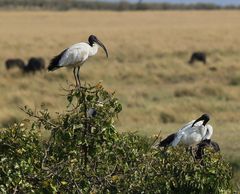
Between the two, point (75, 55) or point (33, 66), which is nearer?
point (75, 55)

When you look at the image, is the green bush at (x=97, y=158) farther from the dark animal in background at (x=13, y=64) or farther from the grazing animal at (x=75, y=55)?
the dark animal in background at (x=13, y=64)

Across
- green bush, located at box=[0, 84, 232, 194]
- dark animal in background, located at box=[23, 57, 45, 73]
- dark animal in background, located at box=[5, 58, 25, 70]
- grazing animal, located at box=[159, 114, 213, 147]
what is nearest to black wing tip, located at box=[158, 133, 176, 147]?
grazing animal, located at box=[159, 114, 213, 147]

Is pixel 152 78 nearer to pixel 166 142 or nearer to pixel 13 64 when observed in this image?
pixel 13 64

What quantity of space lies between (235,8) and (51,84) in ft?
240

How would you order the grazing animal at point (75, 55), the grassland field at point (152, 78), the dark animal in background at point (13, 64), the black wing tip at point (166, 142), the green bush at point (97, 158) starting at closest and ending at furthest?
1. the green bush at point (97, 158)
2. the black wing tip at point (166, 142)
3. the grazing animal at point (75, 55)
4. the grassland field at point (152, 78)
5. the dark animal in background at point (13, 64)

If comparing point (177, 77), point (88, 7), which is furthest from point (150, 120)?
point (88, 7)

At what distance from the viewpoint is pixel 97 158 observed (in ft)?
22.1

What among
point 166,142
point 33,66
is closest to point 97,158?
point 166,142

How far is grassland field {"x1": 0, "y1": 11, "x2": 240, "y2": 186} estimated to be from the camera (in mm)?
18656

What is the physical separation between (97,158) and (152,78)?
2106 cm

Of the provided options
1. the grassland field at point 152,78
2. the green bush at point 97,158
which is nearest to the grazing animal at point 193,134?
the grassland field at point 152,78

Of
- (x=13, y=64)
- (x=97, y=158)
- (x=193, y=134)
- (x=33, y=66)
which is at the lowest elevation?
(x=13, y=64)

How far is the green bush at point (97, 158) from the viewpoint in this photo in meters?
6.33

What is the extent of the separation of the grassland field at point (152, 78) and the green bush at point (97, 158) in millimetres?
633
